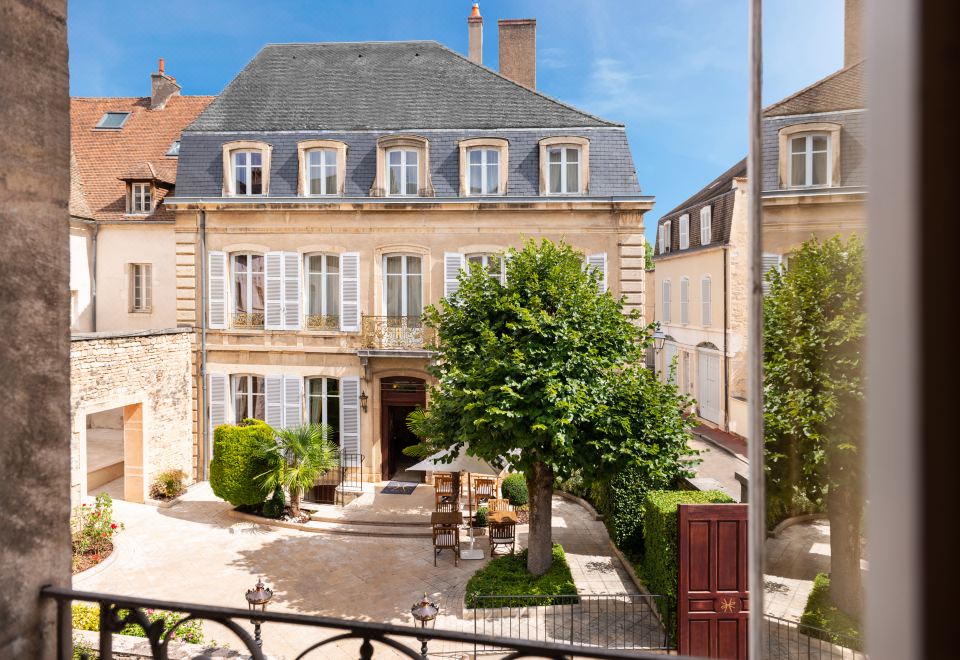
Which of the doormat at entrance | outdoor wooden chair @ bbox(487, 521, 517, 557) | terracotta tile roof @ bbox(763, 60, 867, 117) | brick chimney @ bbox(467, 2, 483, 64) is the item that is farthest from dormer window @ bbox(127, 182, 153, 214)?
terracotta tile roof @ bbox(763, 60, 867, 117)

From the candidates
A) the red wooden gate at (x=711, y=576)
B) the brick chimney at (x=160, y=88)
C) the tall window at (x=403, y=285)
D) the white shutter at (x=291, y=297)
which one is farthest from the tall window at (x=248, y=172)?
the red wooden gate at (x=711, y=576)

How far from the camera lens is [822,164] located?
964mm

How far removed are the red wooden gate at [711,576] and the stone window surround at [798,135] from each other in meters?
5.58

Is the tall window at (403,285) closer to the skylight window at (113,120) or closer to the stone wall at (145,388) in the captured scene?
the stone wall at (145,388)

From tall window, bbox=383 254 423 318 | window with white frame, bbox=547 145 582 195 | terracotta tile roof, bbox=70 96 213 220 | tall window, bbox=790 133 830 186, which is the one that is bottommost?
tall window, bbox=790 133 830 186

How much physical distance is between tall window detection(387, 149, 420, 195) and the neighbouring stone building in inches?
1.0

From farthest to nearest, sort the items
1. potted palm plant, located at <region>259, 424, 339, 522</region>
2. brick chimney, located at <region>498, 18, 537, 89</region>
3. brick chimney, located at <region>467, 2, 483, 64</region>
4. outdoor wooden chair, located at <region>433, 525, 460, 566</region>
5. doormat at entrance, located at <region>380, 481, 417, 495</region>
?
brick chimney, located at <region>467, 2, 483, 64</region>, brick chimney, located at <region>498, 18, 537, 89</region>, doormat at entrance, located at <region>380, 481, 417, 495</region>, potted palm plant, located at <region>259, 424, 339, 522</region>, outdoor wooden chair, located at <region>433, 525, 460, 566</region>

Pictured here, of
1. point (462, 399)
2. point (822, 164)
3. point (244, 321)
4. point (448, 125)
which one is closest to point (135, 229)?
point (244, 321)

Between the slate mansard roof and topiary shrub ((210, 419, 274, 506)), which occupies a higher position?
the slate mansard roof

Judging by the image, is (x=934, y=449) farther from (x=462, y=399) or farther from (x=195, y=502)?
(x=195, y=502)

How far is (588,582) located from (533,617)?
1316mm

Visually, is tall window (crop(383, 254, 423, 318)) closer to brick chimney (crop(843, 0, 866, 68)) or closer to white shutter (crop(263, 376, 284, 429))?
white shutter (crop(263, 376, 284, 429))

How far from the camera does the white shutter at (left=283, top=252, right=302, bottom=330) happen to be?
13289mm

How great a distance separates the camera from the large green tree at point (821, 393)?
85cm
